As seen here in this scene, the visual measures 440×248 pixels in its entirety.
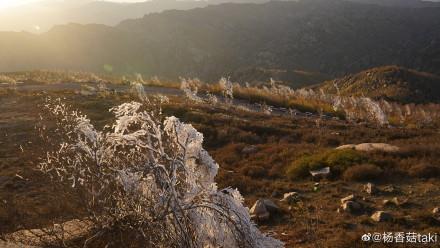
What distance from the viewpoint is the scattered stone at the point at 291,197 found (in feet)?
44.5

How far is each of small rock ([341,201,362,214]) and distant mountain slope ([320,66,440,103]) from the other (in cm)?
7579

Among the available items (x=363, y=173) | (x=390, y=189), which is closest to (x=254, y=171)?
(x=363, y=173)

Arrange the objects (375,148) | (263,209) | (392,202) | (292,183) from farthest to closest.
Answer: (375,148) → (292,183) → (392,202) → (263,209)

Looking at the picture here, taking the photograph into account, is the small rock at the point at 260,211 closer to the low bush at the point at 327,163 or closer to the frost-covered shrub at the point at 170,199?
the low bush at the point at 327,163

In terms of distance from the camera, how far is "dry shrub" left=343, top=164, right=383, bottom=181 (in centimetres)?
1518

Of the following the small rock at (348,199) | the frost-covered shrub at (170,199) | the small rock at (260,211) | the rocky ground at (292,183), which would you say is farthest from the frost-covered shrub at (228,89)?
the frost-covered shrub at (170,199)

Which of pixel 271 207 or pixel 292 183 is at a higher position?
pixel 271 207

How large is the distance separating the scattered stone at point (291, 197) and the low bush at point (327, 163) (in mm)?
2292

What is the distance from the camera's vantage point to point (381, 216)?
11.5 meters

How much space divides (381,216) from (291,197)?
2.77 meters

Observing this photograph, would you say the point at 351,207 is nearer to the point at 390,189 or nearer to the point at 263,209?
the point at 390,189

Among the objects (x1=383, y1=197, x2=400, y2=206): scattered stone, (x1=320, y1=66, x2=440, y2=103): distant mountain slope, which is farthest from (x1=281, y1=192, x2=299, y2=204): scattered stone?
(x1=320, y1=66, x2=440, y2=103): distant mountain slope

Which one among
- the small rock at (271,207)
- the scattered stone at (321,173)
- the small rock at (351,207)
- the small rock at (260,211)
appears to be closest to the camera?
the small rock at (260,211)

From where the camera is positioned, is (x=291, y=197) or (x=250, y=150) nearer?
(x=291, y=197)
